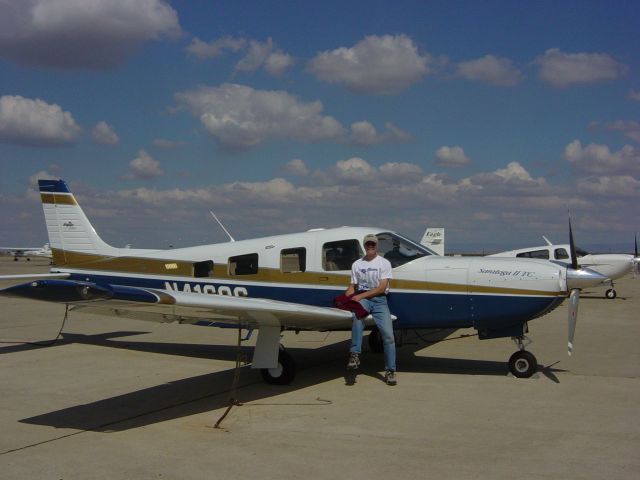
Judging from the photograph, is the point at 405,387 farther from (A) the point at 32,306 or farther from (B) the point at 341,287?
(A) the point at 32,306

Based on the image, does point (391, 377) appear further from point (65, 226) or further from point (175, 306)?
point (65, 226)

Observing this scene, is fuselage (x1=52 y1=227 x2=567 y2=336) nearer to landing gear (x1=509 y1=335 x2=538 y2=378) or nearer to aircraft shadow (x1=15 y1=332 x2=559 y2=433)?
landing gear (x1=509 y1=335 x2=538 y2=378)

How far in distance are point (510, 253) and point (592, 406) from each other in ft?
55.1

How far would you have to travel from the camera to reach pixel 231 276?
9453 mm

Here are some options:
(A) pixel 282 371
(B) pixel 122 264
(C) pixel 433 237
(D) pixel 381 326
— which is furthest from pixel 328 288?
(C) pixel 433 237

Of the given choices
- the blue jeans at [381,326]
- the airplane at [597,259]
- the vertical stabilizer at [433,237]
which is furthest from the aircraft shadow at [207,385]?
the vertical stabilizer at [433,237]

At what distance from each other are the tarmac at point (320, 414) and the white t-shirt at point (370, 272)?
4.25 ft

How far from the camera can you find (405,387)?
303 inches

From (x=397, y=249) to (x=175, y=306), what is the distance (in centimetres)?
358

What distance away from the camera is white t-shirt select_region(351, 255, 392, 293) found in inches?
308

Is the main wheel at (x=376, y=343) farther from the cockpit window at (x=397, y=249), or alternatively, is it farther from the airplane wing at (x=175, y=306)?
the cockpit window at (x=397, y=249)

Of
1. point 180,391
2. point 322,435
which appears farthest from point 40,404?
point 322,435

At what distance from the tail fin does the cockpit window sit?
5.45 metres

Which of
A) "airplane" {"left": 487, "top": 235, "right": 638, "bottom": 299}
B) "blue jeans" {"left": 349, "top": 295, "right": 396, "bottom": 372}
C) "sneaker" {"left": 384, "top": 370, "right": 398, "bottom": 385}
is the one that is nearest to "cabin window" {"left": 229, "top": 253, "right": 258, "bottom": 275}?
"blue jeans" {"left": 349, "top": 295, "right": 396, "bottom": 372}
